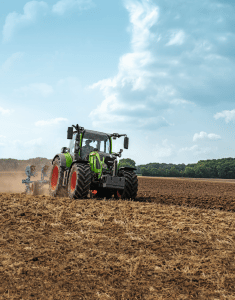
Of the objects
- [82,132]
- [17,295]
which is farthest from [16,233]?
[82,132]

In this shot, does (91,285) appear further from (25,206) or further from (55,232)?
(25,206)

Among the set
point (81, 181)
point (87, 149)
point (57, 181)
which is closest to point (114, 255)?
point (81, 181)

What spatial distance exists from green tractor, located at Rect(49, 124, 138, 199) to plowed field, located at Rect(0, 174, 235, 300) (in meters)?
2.28

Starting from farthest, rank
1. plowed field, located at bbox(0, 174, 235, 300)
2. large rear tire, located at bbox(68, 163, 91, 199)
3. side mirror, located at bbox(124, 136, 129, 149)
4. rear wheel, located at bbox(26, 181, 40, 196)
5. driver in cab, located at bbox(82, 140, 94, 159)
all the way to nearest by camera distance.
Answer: rear wheel, located at bbox(26, 181, 40, 196) < driver in cab, located at bbox(82, 140, 94, 159) < side mirror, located at bbox(124, 136, 129, 149) < large rear tire, located at bbox(68, 163, 91, 199) < plowed field, located at bbox(0, 174, 235, 300)

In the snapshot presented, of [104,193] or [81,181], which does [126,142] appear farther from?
[81,181]

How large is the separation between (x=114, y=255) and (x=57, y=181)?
7576 millimetres

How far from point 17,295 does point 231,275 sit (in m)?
3.26

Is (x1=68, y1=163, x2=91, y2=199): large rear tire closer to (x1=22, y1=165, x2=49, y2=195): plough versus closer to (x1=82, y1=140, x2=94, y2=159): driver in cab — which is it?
(x1=82, y1=140, x2=94, y2=159): driver in cab

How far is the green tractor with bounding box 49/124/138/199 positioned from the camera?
10656 millimetres

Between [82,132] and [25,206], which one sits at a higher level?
[82,132]

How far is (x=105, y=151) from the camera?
12.4 metres

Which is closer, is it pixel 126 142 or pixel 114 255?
pixel 114 255

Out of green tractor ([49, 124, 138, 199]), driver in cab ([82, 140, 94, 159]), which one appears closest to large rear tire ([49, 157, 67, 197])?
green tractor ([49, 124, 138, 199])

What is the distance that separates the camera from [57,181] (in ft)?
41.4
